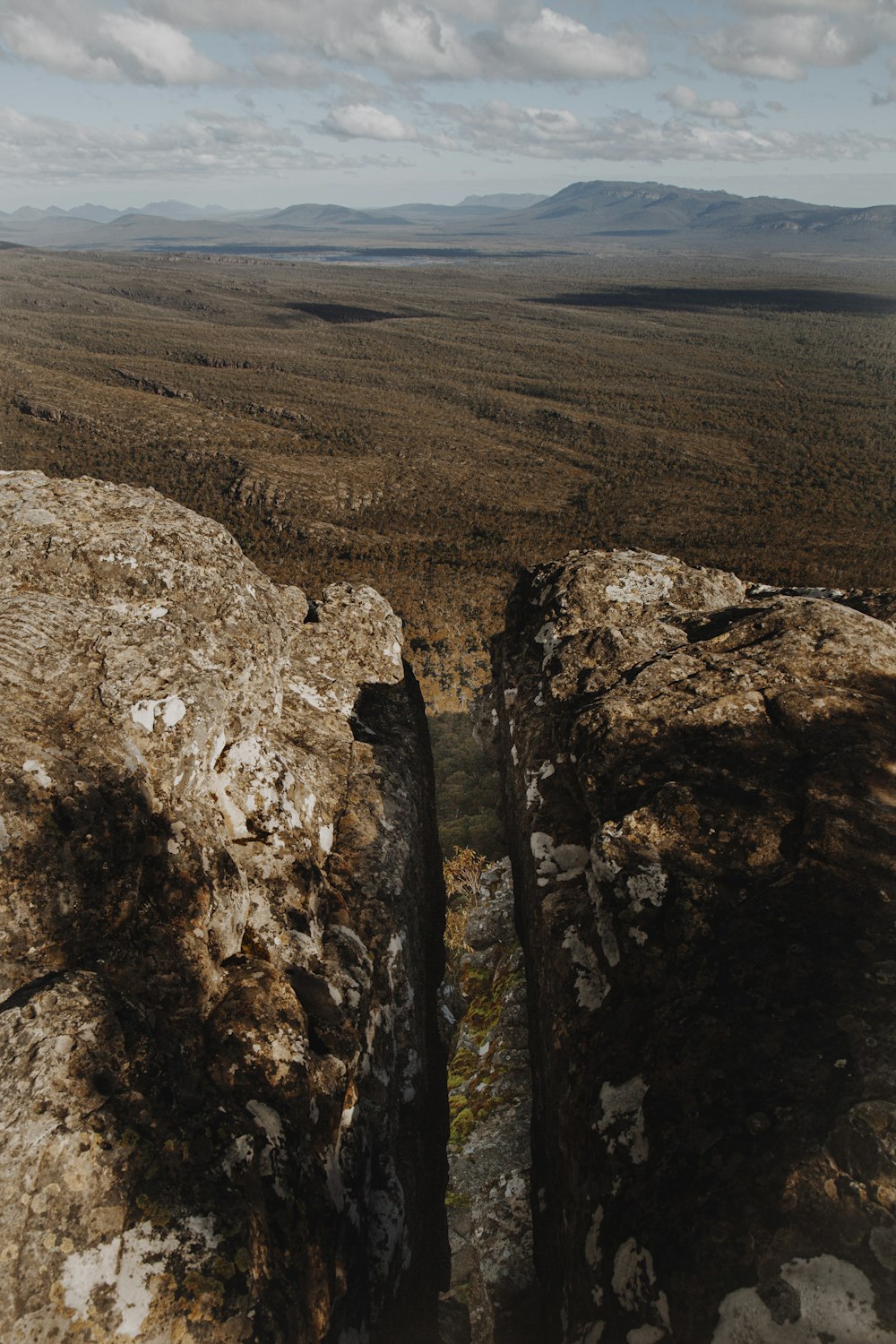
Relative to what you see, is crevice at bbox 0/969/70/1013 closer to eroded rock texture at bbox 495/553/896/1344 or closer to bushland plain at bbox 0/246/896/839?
eroded rock texture at bbox 495/553/896/1344

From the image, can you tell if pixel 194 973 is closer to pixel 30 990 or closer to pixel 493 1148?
pixel 30 990

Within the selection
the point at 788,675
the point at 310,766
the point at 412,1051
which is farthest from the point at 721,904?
the point at 310,766

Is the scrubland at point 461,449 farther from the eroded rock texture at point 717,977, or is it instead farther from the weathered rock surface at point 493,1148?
the eroded rock texture at point 717,977

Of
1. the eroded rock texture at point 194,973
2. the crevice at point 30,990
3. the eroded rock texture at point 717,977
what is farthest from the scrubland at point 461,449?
the crevice at point 30,990

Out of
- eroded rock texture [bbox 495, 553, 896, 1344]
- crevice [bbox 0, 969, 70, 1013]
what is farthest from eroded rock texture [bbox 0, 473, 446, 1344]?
eroded rock texture [bbox 495, 553, 896, 1344]

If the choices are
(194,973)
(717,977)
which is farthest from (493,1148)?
(194,973)

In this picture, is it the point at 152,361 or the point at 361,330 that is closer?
the point at 152,361

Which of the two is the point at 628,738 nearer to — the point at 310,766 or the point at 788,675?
the point at 788,675
